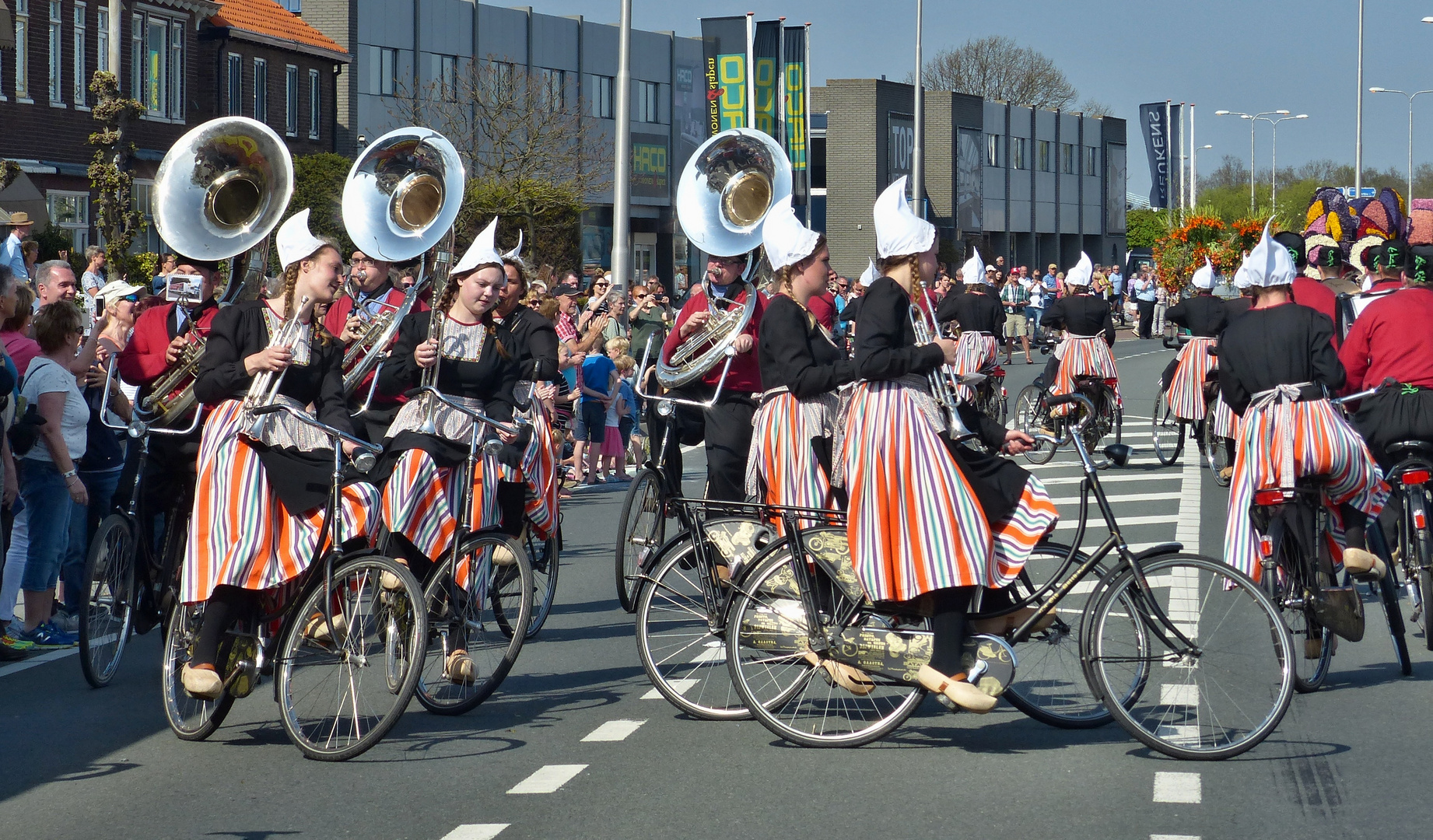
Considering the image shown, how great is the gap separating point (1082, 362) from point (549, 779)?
1292 centimetres

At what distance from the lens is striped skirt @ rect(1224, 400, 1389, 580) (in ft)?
25.1

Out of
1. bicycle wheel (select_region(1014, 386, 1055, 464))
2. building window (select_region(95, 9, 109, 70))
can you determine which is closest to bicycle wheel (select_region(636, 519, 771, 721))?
bicycle wheel (select_region(1014, 386, 1055, 464))

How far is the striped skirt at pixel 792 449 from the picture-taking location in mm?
8266

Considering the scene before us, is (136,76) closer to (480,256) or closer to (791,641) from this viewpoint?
(480,256)

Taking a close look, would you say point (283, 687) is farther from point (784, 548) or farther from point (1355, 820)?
point (1355, 820)

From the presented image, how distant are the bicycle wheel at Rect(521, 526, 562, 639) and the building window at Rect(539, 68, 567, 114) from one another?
119ft

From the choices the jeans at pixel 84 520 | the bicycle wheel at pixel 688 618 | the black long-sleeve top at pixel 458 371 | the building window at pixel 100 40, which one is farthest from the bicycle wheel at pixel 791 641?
the building window at pixel 100 40

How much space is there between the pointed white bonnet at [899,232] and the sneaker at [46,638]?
4.85 meters

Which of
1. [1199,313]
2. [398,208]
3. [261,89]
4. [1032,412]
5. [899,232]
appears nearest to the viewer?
[899,232]

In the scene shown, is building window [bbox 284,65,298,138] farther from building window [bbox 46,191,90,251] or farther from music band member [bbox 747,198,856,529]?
music band member [bbox 747,198,856,529]

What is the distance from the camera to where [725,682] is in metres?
7.45

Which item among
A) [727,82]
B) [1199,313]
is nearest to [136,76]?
[727,82]

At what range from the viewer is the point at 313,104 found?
48.2 meters

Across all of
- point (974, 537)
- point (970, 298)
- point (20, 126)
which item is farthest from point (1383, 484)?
point (20, 126)
